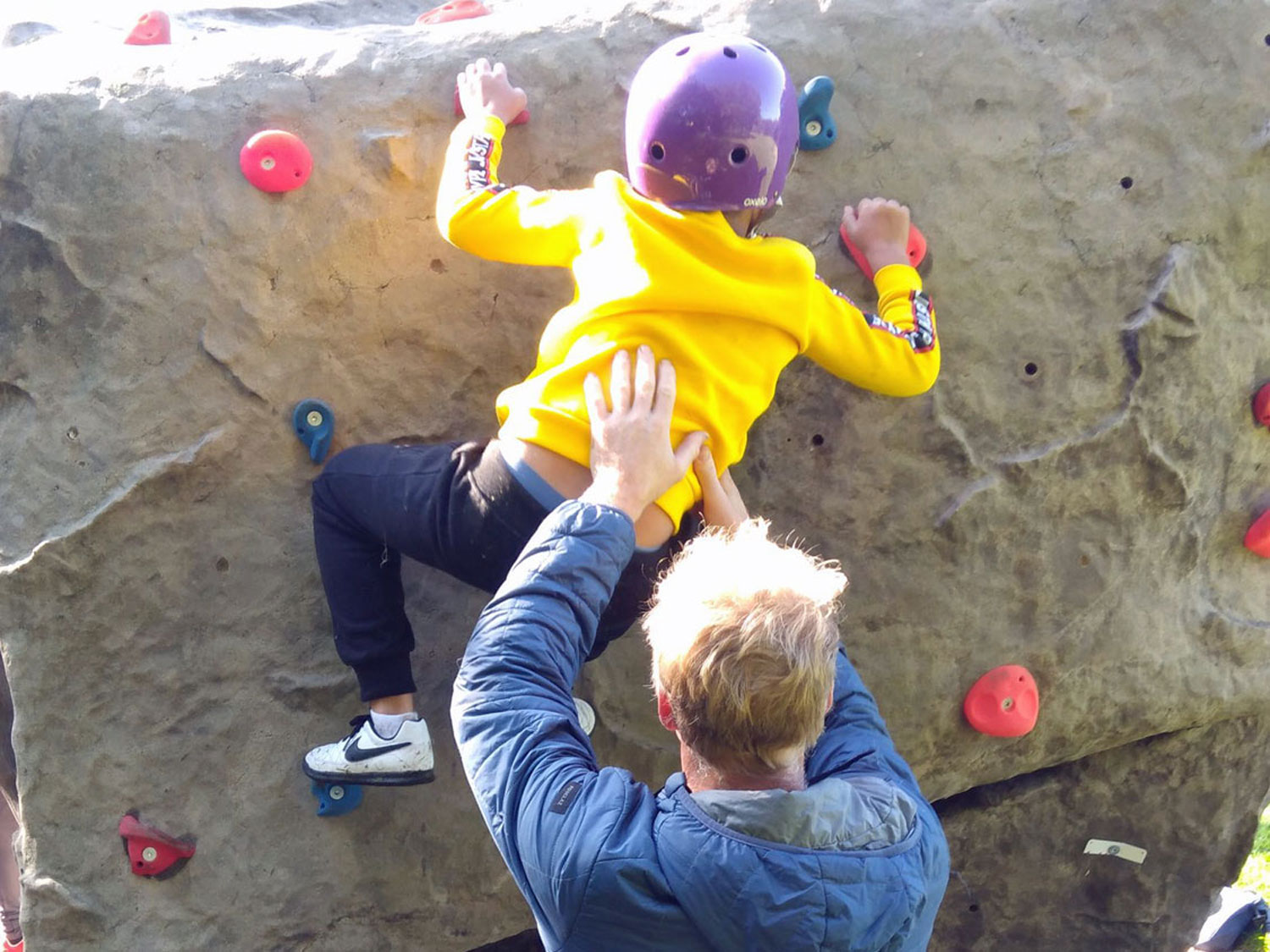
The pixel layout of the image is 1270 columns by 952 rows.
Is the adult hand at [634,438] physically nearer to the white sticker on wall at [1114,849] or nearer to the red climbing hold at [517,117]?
the red climbing hold at [517,117]

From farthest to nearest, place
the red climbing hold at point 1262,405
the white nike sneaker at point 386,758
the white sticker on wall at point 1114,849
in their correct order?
the white sticker on wall at point 1114,849, the red climbing hold at point 1262,405, the white nike sneaker at point 386,758

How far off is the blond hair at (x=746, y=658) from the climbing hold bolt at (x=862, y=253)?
1417mm

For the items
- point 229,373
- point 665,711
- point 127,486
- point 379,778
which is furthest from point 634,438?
point 127,486

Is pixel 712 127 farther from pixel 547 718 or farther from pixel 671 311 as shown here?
pixel 547 718

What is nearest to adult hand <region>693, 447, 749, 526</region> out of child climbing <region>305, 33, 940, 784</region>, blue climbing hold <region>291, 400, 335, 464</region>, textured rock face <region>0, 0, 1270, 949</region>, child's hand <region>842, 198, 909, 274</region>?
child climbing <region>305, 33, 940, 784</region>

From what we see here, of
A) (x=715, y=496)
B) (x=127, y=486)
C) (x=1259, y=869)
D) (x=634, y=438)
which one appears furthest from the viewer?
(x=1259, y=869)

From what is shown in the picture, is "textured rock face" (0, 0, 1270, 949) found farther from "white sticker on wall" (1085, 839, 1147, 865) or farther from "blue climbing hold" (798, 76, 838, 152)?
"white sticker on wall" (1085, 839, 1147, 865)

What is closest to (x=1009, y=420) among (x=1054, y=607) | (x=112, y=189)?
(x=1054, y=607)

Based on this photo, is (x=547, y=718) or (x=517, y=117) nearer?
(x=547, y=718)

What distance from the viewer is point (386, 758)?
2551 millimetres

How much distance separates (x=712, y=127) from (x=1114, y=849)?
2385 millimetres

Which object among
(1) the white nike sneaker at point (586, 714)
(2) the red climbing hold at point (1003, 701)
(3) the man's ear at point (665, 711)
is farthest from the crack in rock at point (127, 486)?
(2) the red climbing hold at point (1003, 701)

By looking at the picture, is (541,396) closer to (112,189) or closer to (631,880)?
(631,880)

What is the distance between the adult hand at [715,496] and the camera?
226cm
